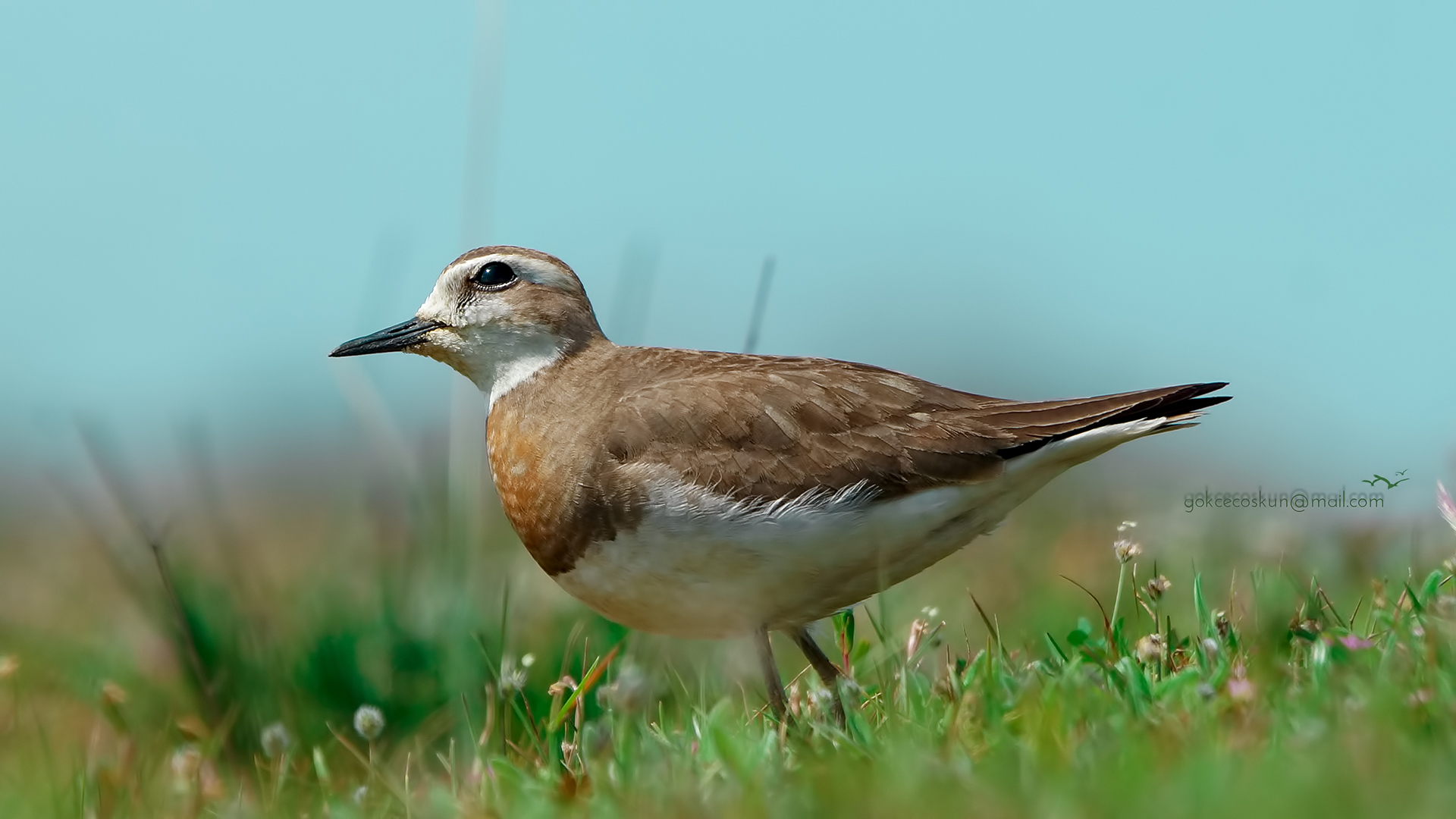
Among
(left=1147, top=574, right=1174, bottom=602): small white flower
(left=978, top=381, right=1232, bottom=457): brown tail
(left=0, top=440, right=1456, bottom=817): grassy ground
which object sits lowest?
(left=0, top=440, right=1456, bottom=817): grassy ground

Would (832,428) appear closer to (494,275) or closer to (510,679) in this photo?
(510,679)

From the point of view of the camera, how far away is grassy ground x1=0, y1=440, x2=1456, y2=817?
3.53m

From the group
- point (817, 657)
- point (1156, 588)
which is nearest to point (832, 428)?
point (817, 657)

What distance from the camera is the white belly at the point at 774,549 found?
5.24m

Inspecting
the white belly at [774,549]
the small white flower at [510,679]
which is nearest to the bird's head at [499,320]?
the white belly at [774,549]

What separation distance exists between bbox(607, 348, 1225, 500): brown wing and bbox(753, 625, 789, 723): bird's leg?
0.58 metres

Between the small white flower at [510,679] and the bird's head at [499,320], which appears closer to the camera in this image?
the small white flower at [510,679]

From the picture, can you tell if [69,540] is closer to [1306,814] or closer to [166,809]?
[166,809]

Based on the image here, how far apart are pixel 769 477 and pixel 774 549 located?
29cm

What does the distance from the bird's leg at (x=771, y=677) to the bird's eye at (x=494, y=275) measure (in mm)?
2017

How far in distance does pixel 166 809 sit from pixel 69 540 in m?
8.84

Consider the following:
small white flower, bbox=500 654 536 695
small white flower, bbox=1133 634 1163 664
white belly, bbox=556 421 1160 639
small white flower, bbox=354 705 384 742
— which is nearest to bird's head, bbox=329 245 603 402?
white belly, bbox=556 421 1160 639

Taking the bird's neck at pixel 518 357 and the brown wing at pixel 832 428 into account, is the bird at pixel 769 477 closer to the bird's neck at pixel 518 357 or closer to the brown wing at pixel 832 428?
the brown wing at pixel 832 428

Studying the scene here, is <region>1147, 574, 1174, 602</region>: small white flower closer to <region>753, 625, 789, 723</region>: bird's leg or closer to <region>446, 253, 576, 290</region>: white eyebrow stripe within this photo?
<region>753, 625, 789, 723</region>: bird's leg
